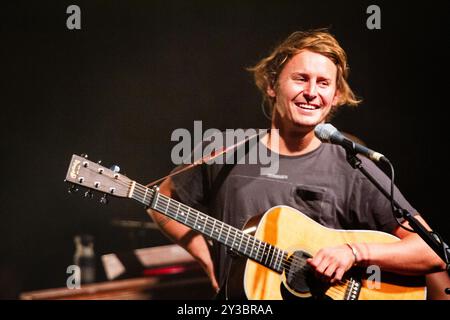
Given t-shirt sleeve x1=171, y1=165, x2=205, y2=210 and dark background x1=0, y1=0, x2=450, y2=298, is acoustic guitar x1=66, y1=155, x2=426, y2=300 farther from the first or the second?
dark background x1=0, y1=0, x2=450, y2=298

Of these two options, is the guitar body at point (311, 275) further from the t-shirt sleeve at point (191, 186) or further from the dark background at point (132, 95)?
the dark background at point (132, 95)

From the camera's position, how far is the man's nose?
2.95 metres

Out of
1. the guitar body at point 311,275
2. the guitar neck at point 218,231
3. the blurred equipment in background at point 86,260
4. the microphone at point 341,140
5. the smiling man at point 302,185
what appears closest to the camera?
the microphone at point 341,140

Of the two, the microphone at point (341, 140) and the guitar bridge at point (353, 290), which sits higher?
the microphone at point (341, 140)

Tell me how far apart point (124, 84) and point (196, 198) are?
0.74 meters

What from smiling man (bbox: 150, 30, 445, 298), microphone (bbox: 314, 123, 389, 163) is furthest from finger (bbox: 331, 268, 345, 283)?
microphone (bbox: 314, 123, 389, 163)

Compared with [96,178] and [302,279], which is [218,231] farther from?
[96,178]

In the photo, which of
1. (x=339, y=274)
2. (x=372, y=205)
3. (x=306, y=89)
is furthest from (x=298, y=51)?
(x=339, y=274)

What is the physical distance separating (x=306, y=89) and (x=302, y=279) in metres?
0.93

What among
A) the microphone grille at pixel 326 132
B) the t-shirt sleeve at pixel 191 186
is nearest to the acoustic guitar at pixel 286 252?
the t-shirt sleeve at pixel 191 186

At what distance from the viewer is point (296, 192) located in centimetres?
295

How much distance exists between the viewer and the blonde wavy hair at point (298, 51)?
3.03 m
